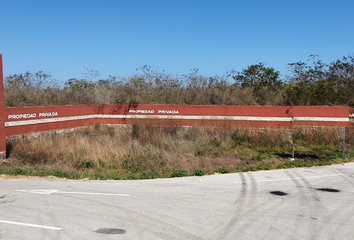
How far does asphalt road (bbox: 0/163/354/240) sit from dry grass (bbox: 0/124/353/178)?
1.98 metres

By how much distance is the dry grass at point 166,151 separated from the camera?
13992 millimetres

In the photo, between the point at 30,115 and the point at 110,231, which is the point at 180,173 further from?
the point at 30,115

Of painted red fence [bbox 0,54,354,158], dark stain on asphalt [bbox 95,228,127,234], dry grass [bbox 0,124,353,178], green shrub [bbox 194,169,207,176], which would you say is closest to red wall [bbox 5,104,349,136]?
painted red fence [bbox 0,54,354,158]

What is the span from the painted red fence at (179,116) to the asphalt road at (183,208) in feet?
37.7

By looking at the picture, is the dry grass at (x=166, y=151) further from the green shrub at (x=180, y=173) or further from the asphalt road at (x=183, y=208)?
the asphalt road at (x=183, y=208)

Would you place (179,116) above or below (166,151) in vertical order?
above

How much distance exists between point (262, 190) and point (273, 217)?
2.52 m

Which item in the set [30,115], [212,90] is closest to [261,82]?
[212,90]

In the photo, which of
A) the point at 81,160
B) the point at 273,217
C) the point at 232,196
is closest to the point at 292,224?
the point at 273,217

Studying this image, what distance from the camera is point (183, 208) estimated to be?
8.09 meters

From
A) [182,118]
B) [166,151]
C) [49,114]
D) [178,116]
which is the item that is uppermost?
[49,114]

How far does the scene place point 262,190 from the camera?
981 cm

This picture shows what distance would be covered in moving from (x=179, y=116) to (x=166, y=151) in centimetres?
912

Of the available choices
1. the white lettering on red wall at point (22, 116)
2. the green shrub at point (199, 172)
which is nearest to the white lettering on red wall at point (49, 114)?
the white lettering on red wall at point (22, 116)
